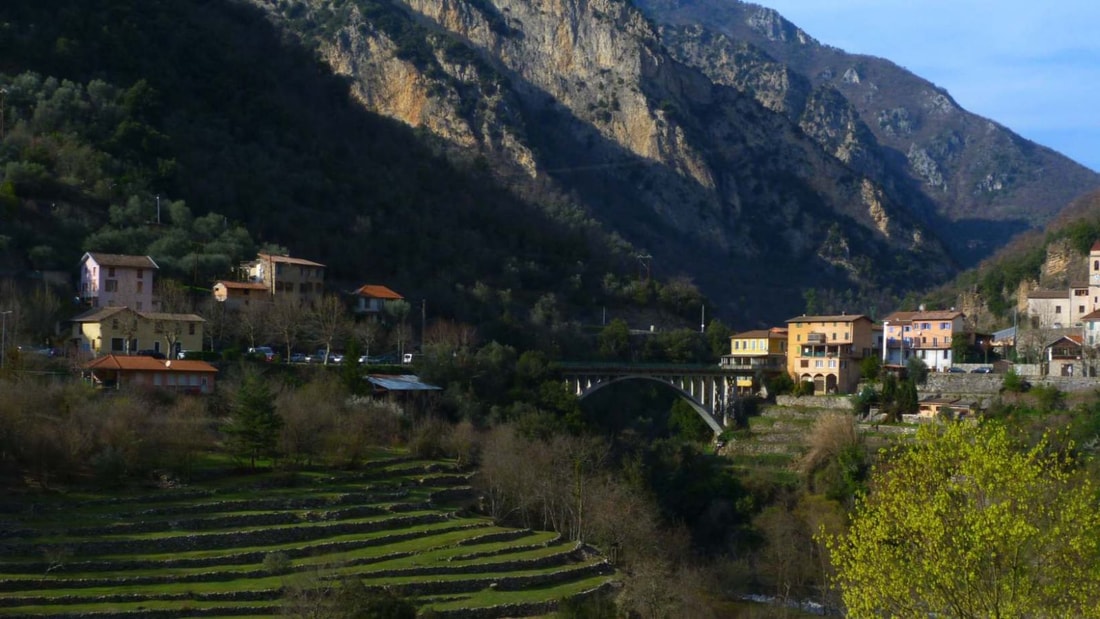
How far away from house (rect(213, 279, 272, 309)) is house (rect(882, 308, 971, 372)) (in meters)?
37.5

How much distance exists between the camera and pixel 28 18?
85.9 metres

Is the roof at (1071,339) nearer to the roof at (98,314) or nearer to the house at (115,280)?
the house at (115,280)

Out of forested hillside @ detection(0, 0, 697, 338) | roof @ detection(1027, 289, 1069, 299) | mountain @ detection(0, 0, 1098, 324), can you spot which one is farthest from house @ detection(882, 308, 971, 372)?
forested hillside @ detection(0, 0, 697, 338)

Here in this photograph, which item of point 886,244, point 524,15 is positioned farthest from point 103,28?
point 886,244

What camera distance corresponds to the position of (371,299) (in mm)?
73750

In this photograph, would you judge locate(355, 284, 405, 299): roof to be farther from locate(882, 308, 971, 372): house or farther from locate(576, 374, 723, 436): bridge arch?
locate(882, 308, 971, 372): house

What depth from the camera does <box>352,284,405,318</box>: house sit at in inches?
2886

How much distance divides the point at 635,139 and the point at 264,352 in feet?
304

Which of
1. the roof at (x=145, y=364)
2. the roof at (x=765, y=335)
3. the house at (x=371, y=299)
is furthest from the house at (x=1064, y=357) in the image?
the roof at (x=145, y=364)

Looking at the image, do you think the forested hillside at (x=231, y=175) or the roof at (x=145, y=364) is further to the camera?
the forested hillside at (x=231, y=175)

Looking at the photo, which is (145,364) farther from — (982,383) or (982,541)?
(982,383)

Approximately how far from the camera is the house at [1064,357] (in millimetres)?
69812

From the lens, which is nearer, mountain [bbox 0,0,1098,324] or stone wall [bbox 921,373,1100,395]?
stone wall [bbox 921,373,1100,395]

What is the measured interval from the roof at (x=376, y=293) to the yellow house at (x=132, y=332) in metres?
14.8
